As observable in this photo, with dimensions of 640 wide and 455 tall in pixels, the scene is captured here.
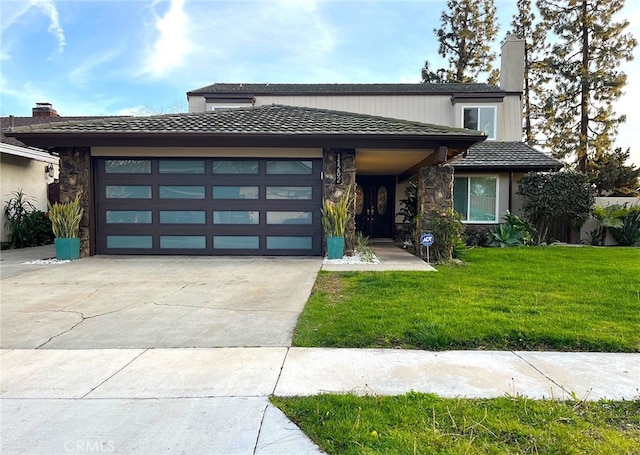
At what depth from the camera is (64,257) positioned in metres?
8.95

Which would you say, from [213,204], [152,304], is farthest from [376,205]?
[152,304]

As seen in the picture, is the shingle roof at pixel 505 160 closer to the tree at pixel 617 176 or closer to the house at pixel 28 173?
the tree at pixel 617 176

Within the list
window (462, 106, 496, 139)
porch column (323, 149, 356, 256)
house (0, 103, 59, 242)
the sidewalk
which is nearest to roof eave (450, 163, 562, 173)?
window (462, 106, 496, 139)

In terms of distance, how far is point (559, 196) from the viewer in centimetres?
1236

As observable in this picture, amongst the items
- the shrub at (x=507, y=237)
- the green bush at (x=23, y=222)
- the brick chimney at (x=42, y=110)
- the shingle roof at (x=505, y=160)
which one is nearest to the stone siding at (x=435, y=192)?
the shingle roof at (x=505, y=160)

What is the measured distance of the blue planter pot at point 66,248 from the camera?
889 cm

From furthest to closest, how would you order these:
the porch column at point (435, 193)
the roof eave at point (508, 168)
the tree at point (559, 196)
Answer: the roof eave at point (508, 168) < the tree at point (559, 196) < the porch column at point (435, 193)

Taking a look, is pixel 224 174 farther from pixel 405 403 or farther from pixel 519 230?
pixel 519 230

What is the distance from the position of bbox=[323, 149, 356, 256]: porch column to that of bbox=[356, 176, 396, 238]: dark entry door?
5.47 m

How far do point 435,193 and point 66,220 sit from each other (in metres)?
8.80

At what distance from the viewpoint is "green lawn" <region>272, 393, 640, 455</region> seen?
2131 mm

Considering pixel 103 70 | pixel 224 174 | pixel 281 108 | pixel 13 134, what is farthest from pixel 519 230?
pixel 103 70

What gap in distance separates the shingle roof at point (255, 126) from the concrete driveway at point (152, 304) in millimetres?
3096

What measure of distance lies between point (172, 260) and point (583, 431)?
8462 millimetres
